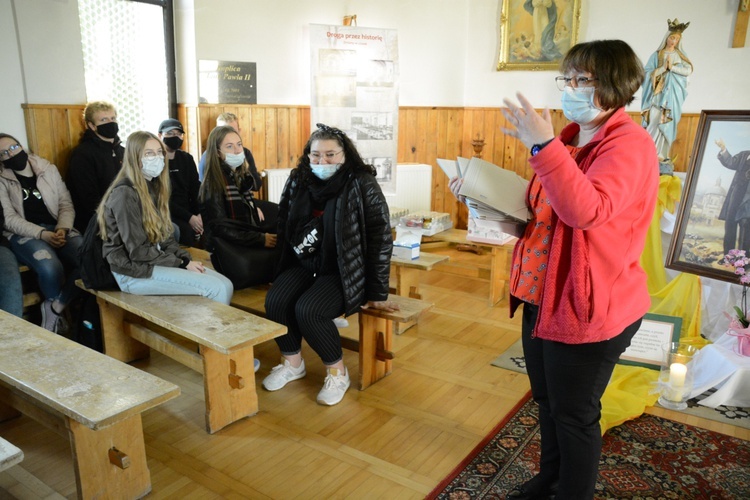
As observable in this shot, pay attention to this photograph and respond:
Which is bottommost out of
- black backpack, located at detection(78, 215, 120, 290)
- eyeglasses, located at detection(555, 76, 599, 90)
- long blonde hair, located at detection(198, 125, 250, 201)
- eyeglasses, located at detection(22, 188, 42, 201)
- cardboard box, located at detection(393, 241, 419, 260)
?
cardboard box, located at detection(393, 241, 419, 260)

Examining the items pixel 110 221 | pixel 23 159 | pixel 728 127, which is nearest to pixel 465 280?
pixel 728 127

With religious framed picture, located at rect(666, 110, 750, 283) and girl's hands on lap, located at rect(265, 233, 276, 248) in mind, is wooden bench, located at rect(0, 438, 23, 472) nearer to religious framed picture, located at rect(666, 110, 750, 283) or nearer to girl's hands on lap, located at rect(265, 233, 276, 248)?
girl's hands on lap, located at rect(265, 233, 276, 248)

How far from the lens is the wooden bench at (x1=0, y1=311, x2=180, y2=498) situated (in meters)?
1.92

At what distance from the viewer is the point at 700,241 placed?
11.1ft

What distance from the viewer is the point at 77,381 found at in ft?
6.73

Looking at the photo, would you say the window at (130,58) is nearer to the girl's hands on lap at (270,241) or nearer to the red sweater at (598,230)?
the girl's hands on lap at (270,241)

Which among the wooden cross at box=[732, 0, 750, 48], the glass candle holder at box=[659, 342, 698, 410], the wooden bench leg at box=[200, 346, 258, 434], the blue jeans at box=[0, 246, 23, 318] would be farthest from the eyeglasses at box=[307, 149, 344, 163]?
the wooden cross at box=[732, 0, 750, 48]

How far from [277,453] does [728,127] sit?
2.92 meters

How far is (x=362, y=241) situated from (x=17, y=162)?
2070 mm

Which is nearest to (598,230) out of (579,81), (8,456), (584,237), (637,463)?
(584,237)

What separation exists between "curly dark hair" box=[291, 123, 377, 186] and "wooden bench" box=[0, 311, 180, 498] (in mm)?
1262

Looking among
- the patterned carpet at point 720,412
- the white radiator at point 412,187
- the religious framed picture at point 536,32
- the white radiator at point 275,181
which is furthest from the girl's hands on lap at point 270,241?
the religious framed picture at point 536,32

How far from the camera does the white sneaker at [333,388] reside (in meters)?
2.88

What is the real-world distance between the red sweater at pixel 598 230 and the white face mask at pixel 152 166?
2110 mm
